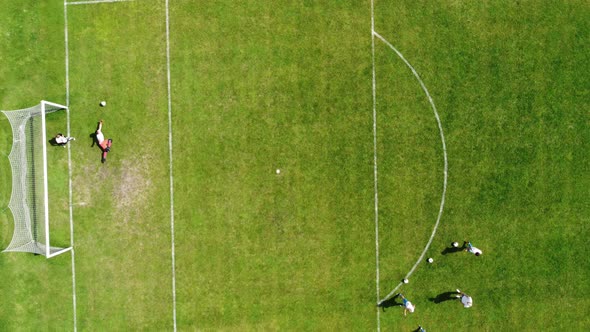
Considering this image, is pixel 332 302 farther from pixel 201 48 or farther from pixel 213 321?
pixel 201 48

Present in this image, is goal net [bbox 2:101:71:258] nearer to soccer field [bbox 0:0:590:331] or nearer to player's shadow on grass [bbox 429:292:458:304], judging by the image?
soccer field [bbox 0:0:590:331]

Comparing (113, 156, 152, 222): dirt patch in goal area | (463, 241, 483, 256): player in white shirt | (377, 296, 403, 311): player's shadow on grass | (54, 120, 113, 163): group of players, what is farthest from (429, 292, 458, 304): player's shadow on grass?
(54, 120, 113, 163): group of players

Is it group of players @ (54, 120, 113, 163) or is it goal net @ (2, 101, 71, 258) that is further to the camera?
goal net @ (2, 101, 71, 258)

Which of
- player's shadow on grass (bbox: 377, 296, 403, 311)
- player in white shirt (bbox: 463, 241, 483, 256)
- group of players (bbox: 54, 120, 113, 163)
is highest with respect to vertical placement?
group of players (bbox: 54, 120, 113, 163)

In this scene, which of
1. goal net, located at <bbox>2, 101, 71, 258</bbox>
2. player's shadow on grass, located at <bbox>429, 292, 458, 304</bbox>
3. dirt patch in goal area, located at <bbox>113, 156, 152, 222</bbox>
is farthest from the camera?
player's shadow on grass, located at <bbox>429, 292, 458, 304</bbox>

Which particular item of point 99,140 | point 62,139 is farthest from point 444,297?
point 62,139

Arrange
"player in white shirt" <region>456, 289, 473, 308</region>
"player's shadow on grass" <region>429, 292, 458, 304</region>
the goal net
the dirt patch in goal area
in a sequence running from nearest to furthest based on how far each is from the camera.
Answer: "player in white shirt" <region>456, 289, 473, 308</region> < the goal net < the dirt patch in goal area < "player's shadow on grass" <region>429, 292, 458, 304</region>

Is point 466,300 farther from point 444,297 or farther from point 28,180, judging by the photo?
point 28,180
